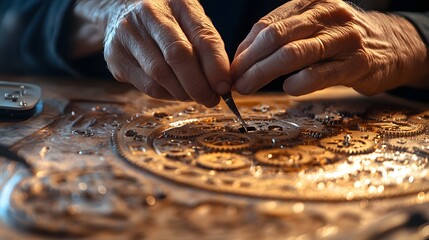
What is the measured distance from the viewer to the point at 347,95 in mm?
1163

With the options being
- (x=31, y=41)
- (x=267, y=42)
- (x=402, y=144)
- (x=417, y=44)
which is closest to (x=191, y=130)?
(x=267, y=42)

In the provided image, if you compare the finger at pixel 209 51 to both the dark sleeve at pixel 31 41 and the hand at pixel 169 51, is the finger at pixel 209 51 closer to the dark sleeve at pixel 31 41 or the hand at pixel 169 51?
the hand at pixel 169 51

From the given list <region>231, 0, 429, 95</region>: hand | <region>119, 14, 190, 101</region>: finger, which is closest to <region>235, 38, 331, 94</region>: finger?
<region>231, 0, 429, 95</region>: hand

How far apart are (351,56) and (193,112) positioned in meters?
0.29

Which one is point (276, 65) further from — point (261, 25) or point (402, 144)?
point (402, 144)

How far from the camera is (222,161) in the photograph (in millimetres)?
687

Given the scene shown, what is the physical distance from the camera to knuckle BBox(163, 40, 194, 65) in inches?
32.1

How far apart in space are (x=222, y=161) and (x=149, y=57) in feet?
0.86

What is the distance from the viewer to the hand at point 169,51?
82cm

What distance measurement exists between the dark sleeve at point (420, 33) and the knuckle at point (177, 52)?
56 cm

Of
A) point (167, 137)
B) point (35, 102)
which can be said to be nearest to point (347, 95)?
point (167, 137)

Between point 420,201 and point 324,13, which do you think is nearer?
point 420,201

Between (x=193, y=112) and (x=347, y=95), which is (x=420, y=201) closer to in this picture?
(x=193, y=112)

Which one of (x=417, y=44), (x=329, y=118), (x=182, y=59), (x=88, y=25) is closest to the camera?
(x=182, y=59)
